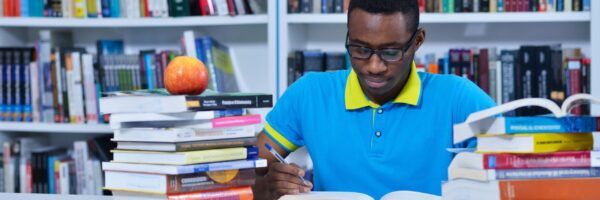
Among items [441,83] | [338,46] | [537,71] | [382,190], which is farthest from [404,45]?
[338,46]

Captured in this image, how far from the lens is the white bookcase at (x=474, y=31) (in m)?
2.50

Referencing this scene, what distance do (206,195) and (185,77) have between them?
0.19 meters

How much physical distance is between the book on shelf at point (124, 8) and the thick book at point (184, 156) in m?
1.44

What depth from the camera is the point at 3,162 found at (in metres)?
2.94

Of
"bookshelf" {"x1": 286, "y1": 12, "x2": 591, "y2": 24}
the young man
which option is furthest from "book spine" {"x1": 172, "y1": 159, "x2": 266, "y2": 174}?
"bookshelf" {"x1": 286, "y1": 12, "x2": 591, "y2": 24}

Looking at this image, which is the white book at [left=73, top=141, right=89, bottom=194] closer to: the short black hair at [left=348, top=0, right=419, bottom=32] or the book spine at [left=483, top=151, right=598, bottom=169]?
Result: the short black hair at [left=348, top=0, right=419, bottom=32]

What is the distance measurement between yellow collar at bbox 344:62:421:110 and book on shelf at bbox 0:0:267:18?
1.00m

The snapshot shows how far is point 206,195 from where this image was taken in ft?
4.08

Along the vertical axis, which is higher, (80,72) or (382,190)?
(80,72)

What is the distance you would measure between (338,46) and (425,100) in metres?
1.16

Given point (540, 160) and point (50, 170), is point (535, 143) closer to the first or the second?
point (540, 160)

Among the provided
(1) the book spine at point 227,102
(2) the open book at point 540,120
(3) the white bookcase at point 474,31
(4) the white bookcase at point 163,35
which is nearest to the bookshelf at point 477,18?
(3) the white bookcase at point 474,31

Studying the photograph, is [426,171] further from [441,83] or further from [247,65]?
[247,65]

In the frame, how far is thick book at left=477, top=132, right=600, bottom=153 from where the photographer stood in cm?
110
